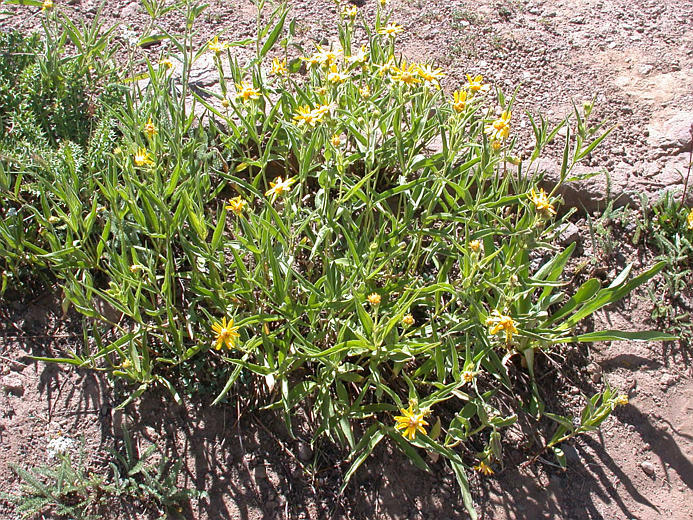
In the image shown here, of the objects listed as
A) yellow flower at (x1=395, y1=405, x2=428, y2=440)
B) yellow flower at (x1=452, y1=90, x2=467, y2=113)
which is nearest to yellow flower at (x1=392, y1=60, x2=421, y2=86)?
yellow flower at (x1=452, y1=90, x2=467, y2=113)

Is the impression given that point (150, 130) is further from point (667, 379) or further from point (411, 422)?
point (667, 379)

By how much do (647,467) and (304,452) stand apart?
141 centimetres

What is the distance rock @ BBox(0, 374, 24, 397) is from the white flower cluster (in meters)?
0.27

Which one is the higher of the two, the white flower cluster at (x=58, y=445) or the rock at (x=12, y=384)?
the rock at (x=12, y=384)

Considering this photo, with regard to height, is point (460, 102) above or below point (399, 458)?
above

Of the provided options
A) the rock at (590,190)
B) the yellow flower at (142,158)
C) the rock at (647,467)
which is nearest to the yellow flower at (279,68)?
the yellow flower at (142,158)

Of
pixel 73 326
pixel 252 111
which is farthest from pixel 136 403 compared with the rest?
pixel 252 111

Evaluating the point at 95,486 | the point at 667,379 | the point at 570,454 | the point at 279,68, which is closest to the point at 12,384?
the point at 95,486

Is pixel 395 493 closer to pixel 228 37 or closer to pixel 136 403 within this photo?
pixel 136 403

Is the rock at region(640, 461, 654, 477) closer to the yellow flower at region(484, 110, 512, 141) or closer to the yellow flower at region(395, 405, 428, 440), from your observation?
the yellow flower at region(395, 405, 428, 440)

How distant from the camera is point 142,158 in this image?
236 centimetres

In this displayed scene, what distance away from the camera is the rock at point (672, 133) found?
341 centimetres

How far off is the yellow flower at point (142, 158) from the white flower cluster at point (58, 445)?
1104mm

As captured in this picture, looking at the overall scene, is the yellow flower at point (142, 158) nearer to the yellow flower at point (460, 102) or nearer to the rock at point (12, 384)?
the rock at point (12, 384)
